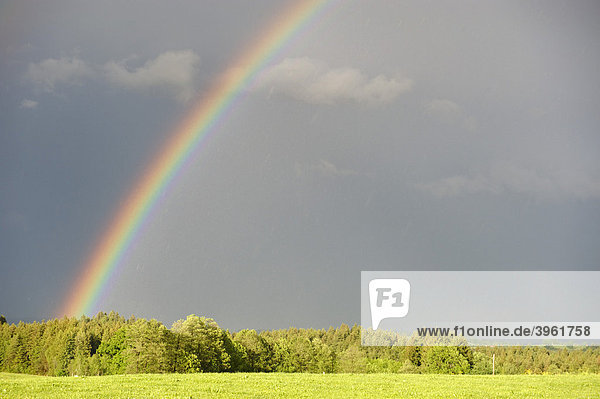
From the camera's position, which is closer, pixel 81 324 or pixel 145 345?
pixel 145 345

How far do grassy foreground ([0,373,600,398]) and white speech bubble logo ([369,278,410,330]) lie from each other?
62368 millimetres

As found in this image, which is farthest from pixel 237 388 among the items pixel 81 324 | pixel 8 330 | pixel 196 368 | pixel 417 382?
pixel 8 330

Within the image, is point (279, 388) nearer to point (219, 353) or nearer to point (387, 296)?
point (219, 353)

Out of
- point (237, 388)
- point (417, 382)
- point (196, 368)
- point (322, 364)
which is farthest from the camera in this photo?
point (322, 364)

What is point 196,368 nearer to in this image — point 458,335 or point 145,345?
point 145,345

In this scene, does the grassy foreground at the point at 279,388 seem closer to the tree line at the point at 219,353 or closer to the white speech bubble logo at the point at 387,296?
→ the tree line at the point at 219,353

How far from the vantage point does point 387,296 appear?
105 meters

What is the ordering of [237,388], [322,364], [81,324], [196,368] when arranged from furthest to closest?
[81,324]
[322,364]
[196,368]
[237,388]

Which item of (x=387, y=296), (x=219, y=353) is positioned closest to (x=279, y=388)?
(x=219, y=353)

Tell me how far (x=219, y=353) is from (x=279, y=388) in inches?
2359

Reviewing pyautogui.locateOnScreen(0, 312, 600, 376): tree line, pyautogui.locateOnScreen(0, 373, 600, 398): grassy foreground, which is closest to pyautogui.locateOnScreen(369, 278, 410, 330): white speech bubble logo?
pyautogui.locateOnScreen(0, 312, 600, 376): tree line

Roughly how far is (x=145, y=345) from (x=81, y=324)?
262ft

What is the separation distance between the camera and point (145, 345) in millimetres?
80562

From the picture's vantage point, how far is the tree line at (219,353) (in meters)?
81.4
